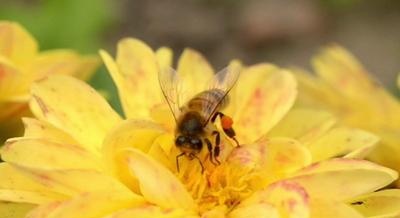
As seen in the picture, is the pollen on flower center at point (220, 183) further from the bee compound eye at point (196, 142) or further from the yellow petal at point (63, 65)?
the yellow petal at point (63, 65)

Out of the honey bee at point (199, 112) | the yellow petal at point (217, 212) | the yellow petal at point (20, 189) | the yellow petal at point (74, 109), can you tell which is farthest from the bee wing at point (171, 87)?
the yellow petal at point (20, 189)

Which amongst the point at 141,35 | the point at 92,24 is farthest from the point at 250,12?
the point at 92,24

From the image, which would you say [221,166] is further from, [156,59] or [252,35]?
[252,35]

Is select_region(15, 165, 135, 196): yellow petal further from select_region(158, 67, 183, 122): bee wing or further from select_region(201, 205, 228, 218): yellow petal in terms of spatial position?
select_region(158, 67, 183, 122): bee wing

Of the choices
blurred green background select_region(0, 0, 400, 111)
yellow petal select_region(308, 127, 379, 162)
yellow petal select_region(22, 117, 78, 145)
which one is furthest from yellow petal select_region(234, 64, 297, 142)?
blurred green background select_region(0, 0, 400, 111)

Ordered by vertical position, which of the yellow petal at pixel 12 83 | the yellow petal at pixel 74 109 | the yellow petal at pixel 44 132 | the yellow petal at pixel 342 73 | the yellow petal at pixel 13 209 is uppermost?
the yellow petal at pixel 342 73

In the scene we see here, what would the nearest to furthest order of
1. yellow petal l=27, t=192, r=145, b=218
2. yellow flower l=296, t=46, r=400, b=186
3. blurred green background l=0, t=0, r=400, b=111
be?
yellow petal l=27, t=192, r=145, b=218, yellow flower l=296, t=46, r=400, b=186, blurred green background l=0, t=0, r=400, b=111
